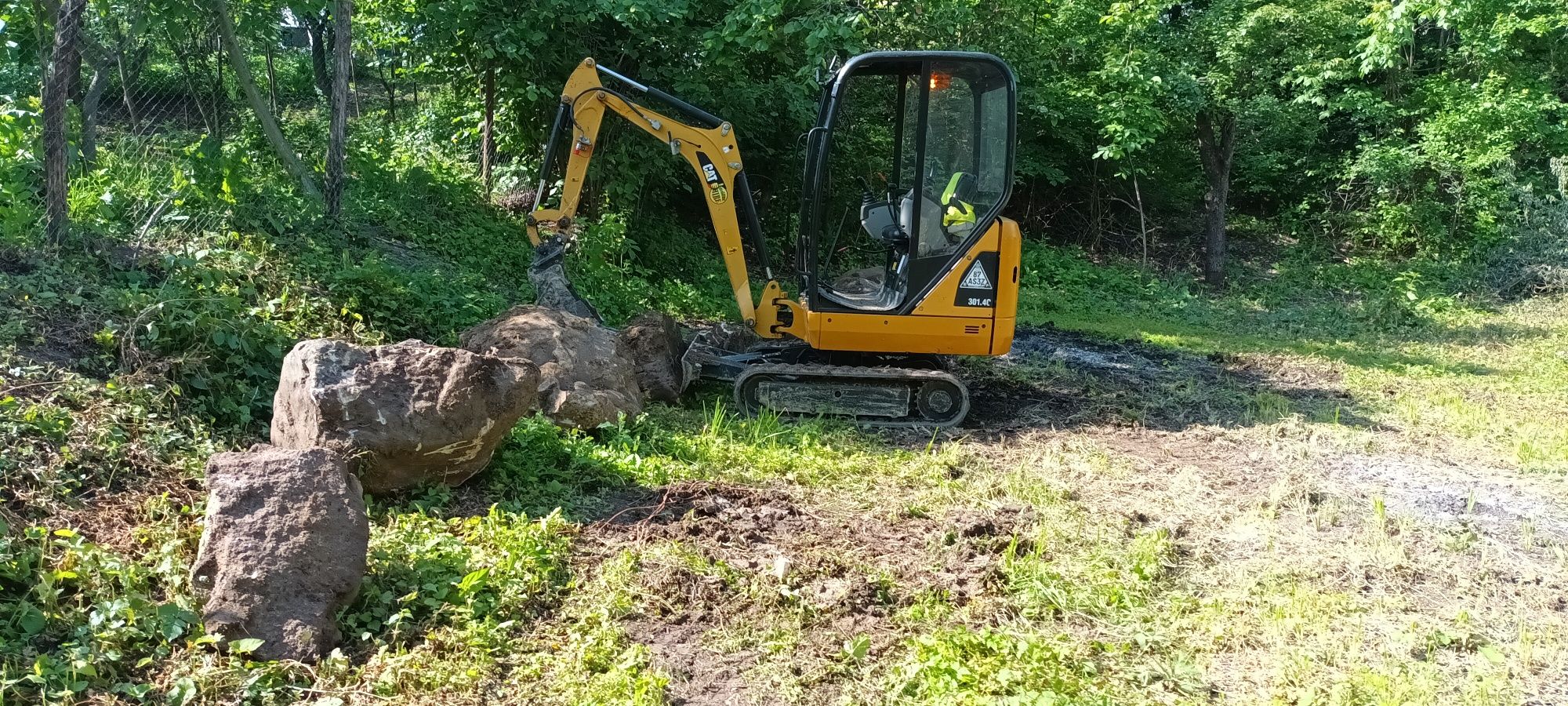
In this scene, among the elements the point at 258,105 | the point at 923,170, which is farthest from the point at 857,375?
the point at 258,105

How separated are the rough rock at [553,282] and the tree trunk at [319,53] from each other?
385 inches

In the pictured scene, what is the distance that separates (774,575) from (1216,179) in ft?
39.6

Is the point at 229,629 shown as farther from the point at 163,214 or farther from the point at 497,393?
the point at 163,214

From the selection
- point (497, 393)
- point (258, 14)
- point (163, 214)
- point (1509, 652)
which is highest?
point (258, 14)

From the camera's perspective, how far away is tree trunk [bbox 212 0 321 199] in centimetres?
771

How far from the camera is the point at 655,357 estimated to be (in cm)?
694

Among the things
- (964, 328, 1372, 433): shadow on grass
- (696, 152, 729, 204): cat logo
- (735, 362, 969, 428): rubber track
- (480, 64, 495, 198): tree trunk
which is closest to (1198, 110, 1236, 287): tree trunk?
(964, 328, 1372, 433): shadow on grass

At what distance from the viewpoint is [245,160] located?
7.72 m

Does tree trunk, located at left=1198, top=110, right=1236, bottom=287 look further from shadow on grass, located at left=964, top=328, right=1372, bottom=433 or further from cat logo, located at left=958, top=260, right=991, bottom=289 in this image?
cat logo, located at left=958, top=260, right=991, bottom=289

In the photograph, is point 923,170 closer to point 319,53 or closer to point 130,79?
point 130,79

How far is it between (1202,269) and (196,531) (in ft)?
46.5

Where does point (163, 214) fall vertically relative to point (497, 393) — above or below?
above

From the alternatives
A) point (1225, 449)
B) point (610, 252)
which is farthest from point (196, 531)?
point (610, 252)

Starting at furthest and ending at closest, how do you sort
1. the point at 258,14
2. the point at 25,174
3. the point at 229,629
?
the point at 258,14
the point at 25,174
the point at 229,629
